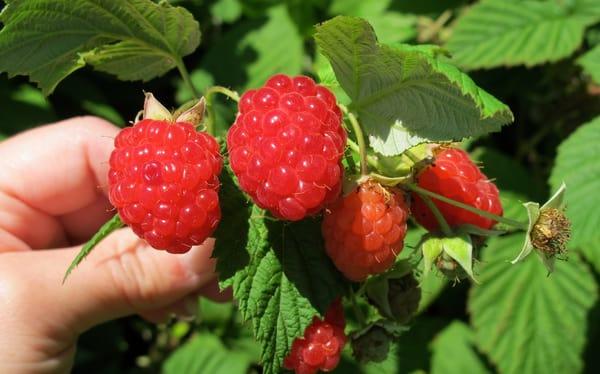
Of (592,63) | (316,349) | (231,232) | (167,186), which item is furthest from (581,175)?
(167,186)

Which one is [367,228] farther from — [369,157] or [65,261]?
[65,261]

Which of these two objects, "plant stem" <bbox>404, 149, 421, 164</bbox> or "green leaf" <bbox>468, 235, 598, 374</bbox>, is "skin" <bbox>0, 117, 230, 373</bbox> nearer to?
"plant stem" <bbox>404, 149, 421, 164</bbox>

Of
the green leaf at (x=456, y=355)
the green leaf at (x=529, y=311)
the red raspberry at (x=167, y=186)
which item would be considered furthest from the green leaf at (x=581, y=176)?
the red raspberry at (x=167, y=186)

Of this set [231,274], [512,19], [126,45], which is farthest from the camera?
[512,19]

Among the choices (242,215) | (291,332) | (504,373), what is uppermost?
(242,215)

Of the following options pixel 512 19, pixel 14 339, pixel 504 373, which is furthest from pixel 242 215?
pixel 512 19

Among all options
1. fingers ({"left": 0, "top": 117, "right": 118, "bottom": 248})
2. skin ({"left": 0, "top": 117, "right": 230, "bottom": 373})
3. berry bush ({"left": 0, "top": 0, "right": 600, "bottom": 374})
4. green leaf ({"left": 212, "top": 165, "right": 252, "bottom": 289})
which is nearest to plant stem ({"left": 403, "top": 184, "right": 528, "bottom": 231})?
berry bush ({"left": 0, "top": 0, "right": 600, "bottom": 374})

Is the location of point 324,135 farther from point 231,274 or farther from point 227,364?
point 227,364
